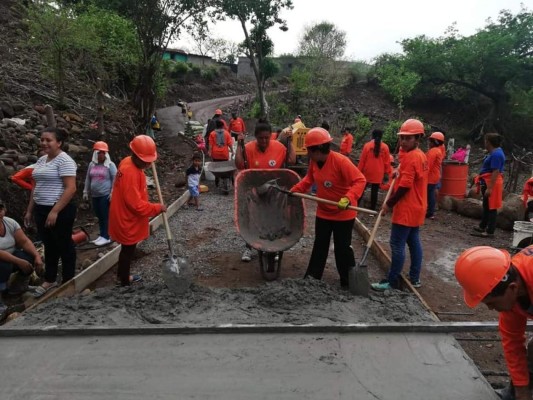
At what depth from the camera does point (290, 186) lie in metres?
4.77

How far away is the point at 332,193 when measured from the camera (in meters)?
3.96

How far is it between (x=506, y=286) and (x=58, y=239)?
3.81 metres

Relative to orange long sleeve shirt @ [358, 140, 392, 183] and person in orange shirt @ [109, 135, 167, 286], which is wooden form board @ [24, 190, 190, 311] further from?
orange long sleeve shirt @ [358, 140, 392, 183]

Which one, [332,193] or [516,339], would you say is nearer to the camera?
[516,339]

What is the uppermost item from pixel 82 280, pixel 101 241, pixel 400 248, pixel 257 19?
pixel 257 19

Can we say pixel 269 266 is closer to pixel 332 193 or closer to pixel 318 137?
pixel 332 193

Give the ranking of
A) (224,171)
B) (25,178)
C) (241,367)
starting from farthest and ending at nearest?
(224,171)
(25,178)
(241,367)

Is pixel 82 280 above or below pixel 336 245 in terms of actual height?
below

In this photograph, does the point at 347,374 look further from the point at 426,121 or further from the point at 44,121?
the point at 426,121

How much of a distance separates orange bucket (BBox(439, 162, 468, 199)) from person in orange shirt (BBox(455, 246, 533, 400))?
7.08m

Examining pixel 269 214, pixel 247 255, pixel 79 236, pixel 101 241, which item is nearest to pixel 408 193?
pixel 269 214

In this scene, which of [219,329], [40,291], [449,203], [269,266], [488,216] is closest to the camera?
[219,329]

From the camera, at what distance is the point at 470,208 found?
8023 mm

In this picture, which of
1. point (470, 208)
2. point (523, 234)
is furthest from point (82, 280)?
point (470, 208)
